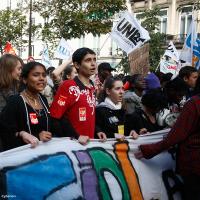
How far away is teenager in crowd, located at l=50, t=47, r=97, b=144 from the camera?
Answer: 3.90 m

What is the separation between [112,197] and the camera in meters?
3.55

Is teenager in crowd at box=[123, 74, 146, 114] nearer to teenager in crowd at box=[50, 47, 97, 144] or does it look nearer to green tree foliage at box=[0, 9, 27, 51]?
teenager in crowd at box=[50, 47, 97, 144]

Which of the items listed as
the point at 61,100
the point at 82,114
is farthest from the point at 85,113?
the point at 61,100

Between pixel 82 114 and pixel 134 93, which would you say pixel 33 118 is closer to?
pixel 82 114

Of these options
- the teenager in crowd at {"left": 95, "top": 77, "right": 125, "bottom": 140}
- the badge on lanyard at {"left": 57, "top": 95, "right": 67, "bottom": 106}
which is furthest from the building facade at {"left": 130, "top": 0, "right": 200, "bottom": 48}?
the badge on lanyard at {"left": 57, "top": 95, "right": 67, "bottom": 106}

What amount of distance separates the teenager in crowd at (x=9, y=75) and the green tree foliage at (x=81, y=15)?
19745 millimetres

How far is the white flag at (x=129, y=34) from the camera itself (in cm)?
867

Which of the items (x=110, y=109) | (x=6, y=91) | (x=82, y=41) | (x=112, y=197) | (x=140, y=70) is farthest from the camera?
(x=82, y=41)

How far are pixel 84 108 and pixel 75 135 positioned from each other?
0.94ft

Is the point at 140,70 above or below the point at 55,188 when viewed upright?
above

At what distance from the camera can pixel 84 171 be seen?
3514 mm

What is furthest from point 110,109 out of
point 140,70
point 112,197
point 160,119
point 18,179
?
point 140,70

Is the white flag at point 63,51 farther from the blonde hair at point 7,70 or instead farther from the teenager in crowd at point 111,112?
the blonde hair at point 7,70

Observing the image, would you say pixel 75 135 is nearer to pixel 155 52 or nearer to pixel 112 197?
pixel 112 197
